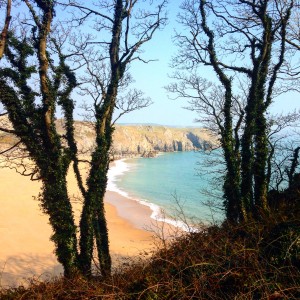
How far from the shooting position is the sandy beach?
50.4 ft

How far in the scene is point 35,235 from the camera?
20125 millimetres

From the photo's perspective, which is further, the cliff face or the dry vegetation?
the cliff face

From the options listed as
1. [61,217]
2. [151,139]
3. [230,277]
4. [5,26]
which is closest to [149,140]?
[151,139]

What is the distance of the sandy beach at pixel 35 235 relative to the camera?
15.4m

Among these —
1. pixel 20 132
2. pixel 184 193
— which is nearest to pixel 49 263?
pixel 20 132

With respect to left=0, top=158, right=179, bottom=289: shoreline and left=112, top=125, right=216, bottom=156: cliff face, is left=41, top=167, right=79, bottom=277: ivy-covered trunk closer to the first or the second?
left=0, top=158, right=179, bottom=289: shoreline

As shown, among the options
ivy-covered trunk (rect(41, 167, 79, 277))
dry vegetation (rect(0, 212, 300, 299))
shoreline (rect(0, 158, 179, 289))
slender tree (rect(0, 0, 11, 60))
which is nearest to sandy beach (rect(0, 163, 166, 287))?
shoreline (rect(0, 158, 179, 289))

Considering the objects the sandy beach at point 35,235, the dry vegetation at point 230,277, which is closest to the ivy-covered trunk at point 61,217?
the sandy beach at point 35,235

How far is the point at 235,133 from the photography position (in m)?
12.4

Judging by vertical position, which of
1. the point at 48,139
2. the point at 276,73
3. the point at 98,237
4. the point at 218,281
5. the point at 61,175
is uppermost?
the point at 276,73

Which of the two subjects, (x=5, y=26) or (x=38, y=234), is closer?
(x=5, y=26)

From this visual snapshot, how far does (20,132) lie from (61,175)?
1905 millimetres

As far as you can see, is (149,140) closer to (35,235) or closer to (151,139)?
(151,139)

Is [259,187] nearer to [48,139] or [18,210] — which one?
[48,139]
